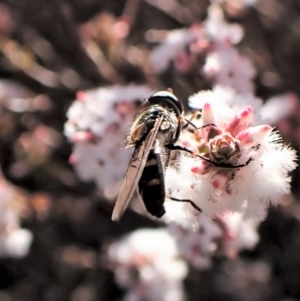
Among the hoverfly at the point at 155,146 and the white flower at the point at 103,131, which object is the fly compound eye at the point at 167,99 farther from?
the white flower at the point at 103,131

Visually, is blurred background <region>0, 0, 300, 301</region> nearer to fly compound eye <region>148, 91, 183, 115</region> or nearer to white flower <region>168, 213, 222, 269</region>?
white flower <region>168, 213, 222, 269</region>

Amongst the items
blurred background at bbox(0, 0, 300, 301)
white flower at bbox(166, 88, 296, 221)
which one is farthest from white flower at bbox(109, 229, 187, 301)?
white flower at bbox(166, 88, 296, 221)

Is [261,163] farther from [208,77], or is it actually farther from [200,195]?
[208,77]

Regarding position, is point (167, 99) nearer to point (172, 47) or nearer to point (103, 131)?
point (103, 131)

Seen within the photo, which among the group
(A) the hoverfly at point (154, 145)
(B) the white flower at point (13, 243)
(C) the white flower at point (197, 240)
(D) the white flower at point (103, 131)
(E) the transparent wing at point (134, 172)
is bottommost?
(B) the white flower at point (13, 243)

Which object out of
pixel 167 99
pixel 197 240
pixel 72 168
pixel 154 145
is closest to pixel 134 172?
pixel 154 145

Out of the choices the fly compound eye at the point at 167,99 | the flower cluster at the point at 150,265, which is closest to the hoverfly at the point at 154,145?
the fly compound eye at the point at 167,99
